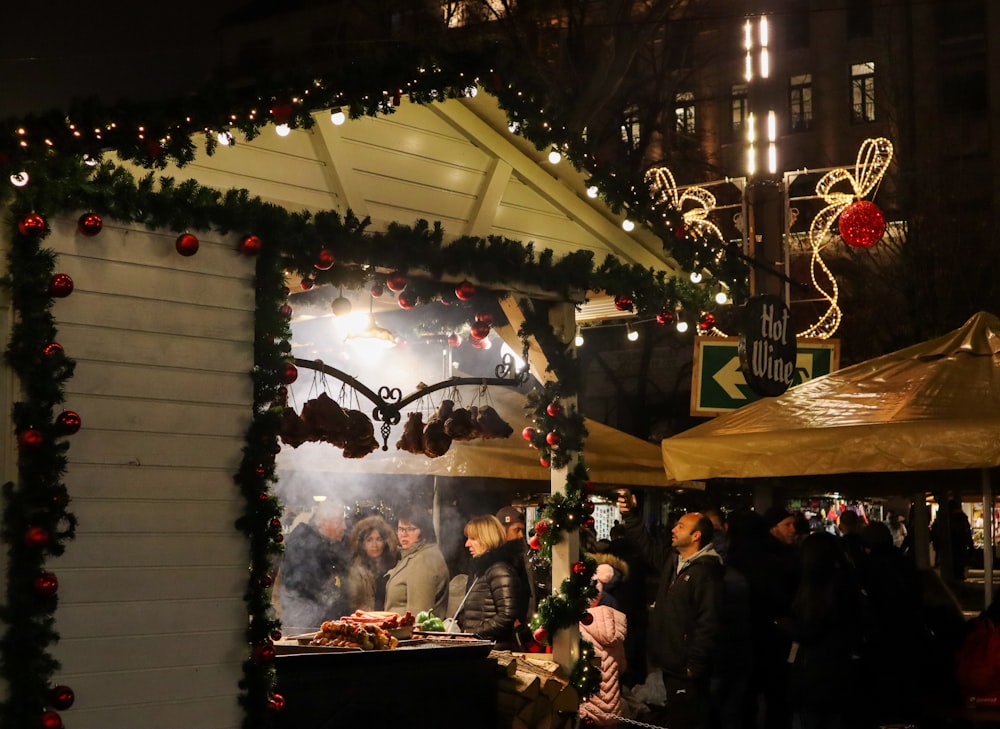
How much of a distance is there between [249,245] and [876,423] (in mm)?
4202

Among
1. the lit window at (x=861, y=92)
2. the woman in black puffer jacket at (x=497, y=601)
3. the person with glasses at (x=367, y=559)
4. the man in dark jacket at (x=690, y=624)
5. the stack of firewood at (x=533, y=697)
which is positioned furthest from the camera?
the lit window at (x=861, y=92)

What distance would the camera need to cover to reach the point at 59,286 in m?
5.63

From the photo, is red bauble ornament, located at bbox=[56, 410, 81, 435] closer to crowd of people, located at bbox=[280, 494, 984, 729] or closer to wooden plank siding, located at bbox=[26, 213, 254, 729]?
wooden plank siding, located at bbox=[26, 213, 254, 729]

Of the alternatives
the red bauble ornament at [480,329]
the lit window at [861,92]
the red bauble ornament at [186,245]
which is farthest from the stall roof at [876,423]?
the lit window at [861,92]

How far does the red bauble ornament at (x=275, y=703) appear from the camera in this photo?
20.8 feet

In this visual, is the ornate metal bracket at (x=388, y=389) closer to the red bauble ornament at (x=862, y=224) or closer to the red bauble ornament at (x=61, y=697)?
the red bauble ornament at (x=61, y=697)

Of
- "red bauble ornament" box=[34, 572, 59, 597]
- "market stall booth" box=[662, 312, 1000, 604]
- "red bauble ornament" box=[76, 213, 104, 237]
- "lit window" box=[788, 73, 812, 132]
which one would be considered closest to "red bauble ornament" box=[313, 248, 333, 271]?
"red bauble ornament" box=[76, 213, 104, 237]

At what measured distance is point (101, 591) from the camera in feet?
18.9

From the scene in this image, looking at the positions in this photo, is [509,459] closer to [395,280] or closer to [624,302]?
[624,302]

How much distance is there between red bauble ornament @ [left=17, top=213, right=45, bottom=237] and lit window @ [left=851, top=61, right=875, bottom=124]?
35.6 metres

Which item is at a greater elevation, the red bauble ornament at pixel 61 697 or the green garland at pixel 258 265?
the green garland at pixel 258 265

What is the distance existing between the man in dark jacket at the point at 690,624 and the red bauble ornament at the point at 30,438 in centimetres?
513

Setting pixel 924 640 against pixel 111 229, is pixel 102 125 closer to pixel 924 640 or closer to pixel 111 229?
pixel 111 229

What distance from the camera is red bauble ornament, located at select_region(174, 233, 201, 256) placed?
244 inches
